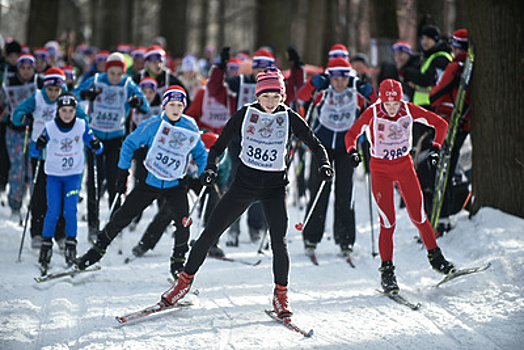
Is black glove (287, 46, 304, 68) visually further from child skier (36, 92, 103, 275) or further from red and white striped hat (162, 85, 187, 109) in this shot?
child skier (36, 92, 103, 275)

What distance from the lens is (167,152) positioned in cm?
617

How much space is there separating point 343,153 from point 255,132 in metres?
2.43

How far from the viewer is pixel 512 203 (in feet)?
24.1

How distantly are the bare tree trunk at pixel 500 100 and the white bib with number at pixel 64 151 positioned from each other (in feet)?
16.1

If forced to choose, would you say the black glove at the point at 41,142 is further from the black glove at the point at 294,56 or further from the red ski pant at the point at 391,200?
the red ski pant at the point at 391,200

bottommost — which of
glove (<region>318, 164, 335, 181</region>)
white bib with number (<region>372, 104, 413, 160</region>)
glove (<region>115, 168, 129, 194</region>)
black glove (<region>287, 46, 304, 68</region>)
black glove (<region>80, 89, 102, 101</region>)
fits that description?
glove (<region>115, 168, 129, 194</region>)

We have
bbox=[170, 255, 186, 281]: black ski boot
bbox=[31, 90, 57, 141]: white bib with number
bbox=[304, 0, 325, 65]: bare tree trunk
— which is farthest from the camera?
bbox=[304, 0, 325, 65]: bare tree trunk

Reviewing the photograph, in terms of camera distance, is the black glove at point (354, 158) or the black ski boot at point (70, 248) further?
the black ski boot at point (70, 248)

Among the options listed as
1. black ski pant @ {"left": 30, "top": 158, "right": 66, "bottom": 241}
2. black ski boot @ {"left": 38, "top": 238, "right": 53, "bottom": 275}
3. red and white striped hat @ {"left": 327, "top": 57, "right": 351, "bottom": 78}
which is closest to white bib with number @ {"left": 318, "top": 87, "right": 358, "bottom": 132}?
red and white striped hat @ {"left": 327, "top": 57, "right": 351, "bottom": 78}

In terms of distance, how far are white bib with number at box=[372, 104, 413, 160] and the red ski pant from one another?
0.07 m

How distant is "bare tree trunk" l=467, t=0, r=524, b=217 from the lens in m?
7.30

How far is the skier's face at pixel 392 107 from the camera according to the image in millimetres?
6078

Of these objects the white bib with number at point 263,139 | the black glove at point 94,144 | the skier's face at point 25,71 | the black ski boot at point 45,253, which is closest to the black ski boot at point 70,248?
the black ski boot at point 45,253

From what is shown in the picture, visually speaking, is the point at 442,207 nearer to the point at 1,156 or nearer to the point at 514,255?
the point at 514,255
